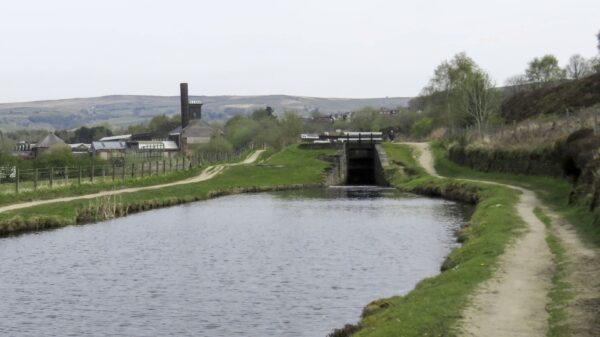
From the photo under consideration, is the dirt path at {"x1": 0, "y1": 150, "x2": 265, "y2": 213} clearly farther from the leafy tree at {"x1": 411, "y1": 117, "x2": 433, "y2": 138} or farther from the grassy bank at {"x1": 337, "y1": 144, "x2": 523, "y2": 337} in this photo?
the leafy tree at {"x1": 411, "y1": 117, "x2": 433, "y2": 138}

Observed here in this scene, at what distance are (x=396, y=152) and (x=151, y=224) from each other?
2520 inches

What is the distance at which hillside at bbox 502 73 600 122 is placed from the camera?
11025cm

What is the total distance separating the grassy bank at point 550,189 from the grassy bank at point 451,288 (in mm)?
2562

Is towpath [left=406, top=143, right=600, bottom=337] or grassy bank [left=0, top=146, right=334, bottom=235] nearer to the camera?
towpath [left=406, top=143, right=600, bottom=337]

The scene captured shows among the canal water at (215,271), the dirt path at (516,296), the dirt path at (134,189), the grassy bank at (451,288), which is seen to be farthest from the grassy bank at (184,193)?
the dirt path at (516,296)

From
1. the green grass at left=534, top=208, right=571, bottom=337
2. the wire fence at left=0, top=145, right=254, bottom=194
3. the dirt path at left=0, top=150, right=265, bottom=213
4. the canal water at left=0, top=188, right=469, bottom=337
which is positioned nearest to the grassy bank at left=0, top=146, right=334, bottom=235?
the dirt path at left=0, top=150, right=265, bottom=213

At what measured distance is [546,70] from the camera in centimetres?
17488

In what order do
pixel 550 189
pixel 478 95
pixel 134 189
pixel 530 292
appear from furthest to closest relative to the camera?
pixel 478 95 < pixel 134 189 < pixel 550 189 < pixel 530 292

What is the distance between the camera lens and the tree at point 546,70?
174 metres

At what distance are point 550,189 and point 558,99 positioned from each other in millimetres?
64026

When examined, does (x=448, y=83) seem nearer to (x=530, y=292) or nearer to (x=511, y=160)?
(x=511, y=160)

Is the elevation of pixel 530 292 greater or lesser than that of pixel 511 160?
lesser

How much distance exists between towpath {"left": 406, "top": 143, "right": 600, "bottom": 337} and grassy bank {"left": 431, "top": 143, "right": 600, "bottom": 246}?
1.09m

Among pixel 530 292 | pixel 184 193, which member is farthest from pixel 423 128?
pixel 530 292
